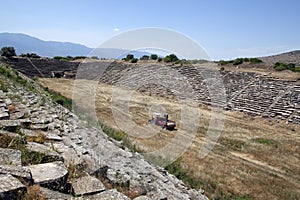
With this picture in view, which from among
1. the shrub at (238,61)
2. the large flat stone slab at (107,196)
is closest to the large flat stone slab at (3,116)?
the large flat stone slab at (107,196)

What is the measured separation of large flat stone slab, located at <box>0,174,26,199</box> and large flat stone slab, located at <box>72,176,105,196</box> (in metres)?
0.81

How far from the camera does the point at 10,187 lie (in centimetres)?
259

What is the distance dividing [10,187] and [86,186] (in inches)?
44.9

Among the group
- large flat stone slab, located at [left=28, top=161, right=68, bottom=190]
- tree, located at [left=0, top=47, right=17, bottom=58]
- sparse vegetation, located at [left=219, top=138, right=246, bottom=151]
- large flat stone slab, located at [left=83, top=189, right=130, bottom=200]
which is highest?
tree, located at [left=0, top=47, right=17, bottom=58]

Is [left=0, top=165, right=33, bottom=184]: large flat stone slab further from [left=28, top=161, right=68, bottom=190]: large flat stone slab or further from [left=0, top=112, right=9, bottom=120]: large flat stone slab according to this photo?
[left=0, top=112, right=9, bottom=120]: large flat stone slab

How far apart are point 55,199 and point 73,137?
3382 millimetres

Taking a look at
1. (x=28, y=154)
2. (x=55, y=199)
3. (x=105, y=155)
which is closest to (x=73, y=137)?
(x=105, y=155)

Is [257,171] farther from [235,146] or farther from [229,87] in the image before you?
[229,87]

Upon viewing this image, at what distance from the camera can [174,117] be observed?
73.3ft

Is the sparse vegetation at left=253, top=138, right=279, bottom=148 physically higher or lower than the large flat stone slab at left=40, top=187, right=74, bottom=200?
lower

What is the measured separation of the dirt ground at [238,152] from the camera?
9.78 metres

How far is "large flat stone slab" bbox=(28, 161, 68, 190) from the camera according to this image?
3.23m

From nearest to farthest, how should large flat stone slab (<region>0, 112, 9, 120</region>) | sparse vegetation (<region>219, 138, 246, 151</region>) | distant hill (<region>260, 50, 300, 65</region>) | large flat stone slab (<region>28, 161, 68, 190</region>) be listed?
large flat stone slab (<region>28, 161, 68, 190</region>), large flat stone slab (<region>0, 112, 9, 120</region>), sparse vegetation (<region>219, 138, 246, 151</region>), distant hill (<region>260, 50, 300, 65</region>)

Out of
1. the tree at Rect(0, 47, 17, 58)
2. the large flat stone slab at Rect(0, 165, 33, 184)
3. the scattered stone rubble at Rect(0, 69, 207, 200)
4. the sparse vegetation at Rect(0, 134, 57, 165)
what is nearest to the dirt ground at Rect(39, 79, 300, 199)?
the scattered stone rubble at Rect(0, 69, 207, 200)
